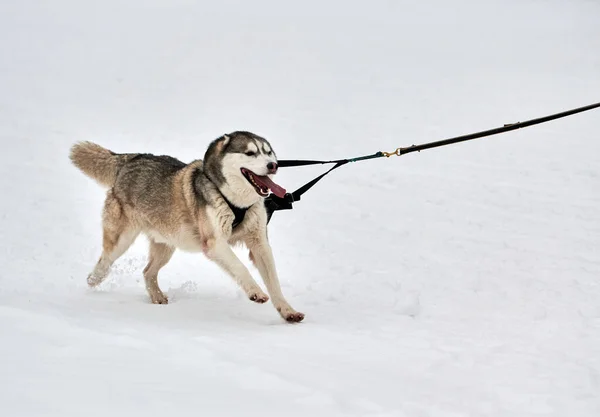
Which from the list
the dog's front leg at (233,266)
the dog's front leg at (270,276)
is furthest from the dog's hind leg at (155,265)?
the dog's front leg at (270,276)

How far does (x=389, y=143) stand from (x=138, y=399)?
1175 cm

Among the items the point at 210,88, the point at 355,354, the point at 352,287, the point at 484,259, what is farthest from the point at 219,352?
the point at 210,88

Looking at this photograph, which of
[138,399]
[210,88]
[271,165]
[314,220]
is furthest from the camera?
[210,88]

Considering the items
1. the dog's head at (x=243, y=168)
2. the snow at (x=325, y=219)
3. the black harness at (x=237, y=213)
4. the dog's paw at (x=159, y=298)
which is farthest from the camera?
the dog's paw at (x=159, y=298)

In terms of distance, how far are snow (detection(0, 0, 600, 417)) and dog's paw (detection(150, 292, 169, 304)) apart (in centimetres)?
22

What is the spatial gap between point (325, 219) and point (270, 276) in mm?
4086

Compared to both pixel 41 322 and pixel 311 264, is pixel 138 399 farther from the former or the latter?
pixel 311 264

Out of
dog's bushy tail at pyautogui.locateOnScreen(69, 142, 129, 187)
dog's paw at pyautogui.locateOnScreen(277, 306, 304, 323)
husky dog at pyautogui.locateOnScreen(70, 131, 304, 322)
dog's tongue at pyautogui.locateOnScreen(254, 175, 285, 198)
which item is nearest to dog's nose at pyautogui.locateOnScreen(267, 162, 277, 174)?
husky dog at pyautogui.locateOnScreen(70, 131, 304, 322)

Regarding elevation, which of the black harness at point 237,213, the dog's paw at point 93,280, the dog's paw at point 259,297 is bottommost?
the dog's paw at point 93,280

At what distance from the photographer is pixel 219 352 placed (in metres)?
3.96

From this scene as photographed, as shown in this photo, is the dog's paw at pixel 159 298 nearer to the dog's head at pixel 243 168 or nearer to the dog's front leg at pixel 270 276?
the dog's front leg at pixel 270 276

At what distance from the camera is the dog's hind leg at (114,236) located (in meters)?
6.68

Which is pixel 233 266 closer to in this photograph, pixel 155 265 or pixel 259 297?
pixel 259 297

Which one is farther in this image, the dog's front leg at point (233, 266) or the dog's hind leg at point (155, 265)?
the dog's hind leg at point (155, 265)
